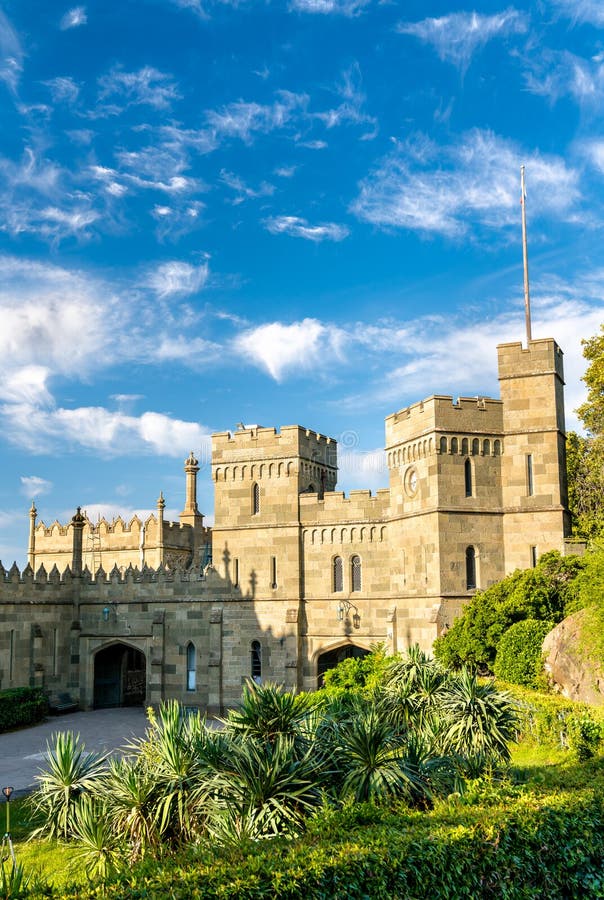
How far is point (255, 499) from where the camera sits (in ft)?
113

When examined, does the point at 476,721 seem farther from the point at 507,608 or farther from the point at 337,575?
the point at 337,575

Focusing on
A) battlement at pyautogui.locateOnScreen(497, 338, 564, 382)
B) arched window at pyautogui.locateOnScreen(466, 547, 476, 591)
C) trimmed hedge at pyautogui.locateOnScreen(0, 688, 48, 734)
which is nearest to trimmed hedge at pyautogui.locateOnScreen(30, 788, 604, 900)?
arched window at pyautogui.locateOnScreen(466, 547, 476, 591)

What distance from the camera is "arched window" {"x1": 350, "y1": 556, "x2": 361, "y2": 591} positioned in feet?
105

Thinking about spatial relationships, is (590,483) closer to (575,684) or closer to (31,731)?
(575,684)

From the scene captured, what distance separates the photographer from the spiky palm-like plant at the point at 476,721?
15.0 metres

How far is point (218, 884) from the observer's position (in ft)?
27.9

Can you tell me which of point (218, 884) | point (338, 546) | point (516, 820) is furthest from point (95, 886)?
point (338, 546)

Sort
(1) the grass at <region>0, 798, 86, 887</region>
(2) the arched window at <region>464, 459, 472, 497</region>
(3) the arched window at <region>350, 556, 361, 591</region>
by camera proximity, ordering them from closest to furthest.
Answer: (1) the grass at <region>0, 798, 86, 887</region>, (2) the arched window at <region>464, 459, 472, 497</region>, (3) the arched window at <region>350, 556, 361, 591</region>

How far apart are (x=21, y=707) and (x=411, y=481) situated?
1774 cm

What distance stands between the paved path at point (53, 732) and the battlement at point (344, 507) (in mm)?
10588

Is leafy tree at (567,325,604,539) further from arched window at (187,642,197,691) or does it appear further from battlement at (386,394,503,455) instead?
arched window at (187,642,197,691)

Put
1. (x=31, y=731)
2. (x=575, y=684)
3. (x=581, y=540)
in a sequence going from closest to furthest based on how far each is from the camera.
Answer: (x=575, y=684) → (x=581, y=540) → (x=31, y=731)

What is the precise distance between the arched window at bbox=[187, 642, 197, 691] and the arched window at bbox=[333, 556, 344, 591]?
7097 millimetres

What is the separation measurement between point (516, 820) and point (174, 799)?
17.0 ft
